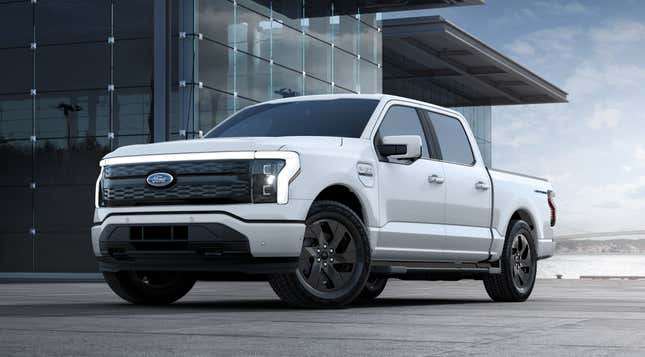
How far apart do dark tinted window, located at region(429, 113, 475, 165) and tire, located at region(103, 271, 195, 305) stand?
114 inches

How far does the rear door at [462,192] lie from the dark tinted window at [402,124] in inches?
8.7

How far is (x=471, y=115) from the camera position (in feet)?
170

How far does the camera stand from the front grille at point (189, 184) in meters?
9.48

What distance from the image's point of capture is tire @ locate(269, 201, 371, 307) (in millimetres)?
9594

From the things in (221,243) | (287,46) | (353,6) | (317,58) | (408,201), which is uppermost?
(353,6)

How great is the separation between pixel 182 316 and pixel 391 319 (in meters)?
1.54

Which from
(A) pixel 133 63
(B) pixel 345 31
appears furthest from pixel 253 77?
(B) pixel 345 31

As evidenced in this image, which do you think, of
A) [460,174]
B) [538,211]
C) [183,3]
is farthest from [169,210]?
[183,3]

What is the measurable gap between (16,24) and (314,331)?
911 inches

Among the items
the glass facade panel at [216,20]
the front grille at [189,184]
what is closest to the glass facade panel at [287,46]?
the glass facade panel at [216,20]

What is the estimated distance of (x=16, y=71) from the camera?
93.7 ft

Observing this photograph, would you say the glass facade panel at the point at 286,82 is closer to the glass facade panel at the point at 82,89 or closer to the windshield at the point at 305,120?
the glass facade panel at the point at 82,89

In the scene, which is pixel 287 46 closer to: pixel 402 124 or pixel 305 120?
pixel 402 124

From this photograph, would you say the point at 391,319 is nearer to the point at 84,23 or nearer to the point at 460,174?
the point at 460,174
